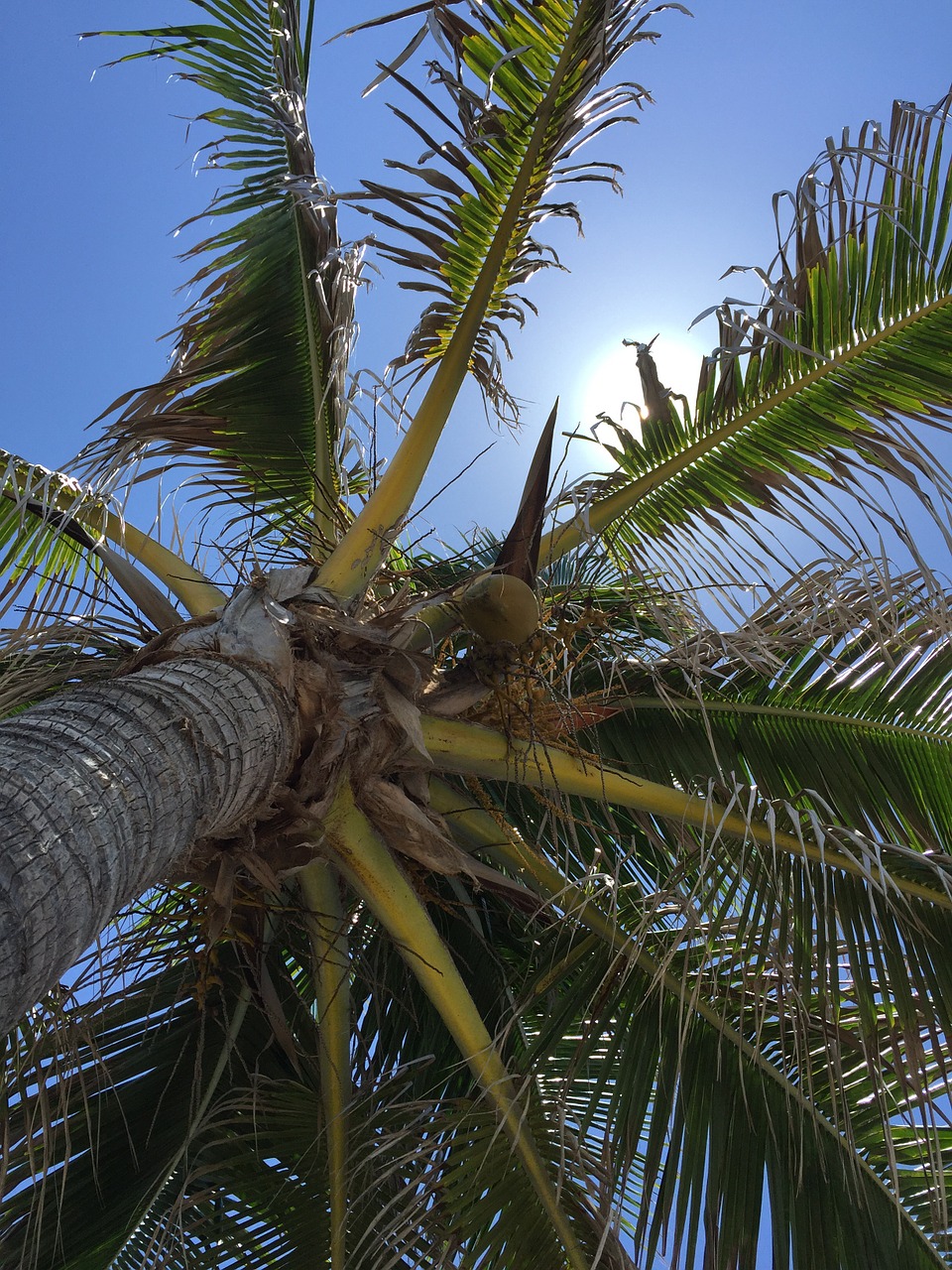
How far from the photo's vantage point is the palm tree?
254 cm

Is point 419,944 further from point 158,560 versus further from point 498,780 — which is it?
point 158,560

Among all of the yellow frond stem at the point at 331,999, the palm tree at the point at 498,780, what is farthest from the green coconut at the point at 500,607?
the yellow frond stem at the point at 331,999

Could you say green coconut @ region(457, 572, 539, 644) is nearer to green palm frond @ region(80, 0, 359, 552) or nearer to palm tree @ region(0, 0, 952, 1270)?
palm tree @ region(0, 0, 952, 1270)

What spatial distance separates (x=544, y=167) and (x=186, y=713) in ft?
7.04

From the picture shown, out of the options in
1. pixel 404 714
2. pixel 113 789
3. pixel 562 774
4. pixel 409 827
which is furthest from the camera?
pixel 562 774

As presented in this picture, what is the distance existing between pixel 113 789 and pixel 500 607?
1152 mm

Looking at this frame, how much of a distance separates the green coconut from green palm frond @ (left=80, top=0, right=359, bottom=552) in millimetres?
1146

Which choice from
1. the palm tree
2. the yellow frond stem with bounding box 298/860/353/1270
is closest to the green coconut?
the palm tree

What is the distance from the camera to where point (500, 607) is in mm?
2617

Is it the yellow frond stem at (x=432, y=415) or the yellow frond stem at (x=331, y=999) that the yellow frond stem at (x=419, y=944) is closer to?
the yellow frond stem at (x=331, y=999)

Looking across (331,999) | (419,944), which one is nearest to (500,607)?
(419,944)

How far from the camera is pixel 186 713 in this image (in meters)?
2.04

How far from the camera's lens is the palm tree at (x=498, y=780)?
2545 millimetres

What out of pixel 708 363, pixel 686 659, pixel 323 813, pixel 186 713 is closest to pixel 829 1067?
pixel 686 659
